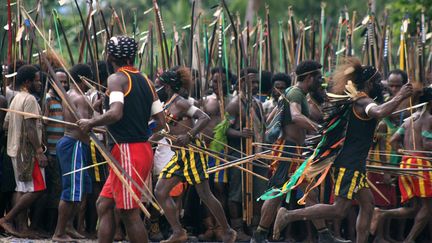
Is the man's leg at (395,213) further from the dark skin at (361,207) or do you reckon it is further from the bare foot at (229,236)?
the dark skin at (361,207)

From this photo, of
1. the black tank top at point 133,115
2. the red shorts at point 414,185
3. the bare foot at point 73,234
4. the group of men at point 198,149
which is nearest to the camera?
the black tank top at point 133,115

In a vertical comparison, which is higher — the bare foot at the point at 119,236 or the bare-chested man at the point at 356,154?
the bare-chested man at the point at 356,154

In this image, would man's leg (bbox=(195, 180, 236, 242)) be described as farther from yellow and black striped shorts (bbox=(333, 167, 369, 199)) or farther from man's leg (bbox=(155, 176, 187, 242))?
yellow and black striped shorts (bbox=(333, 167, 369, 199))

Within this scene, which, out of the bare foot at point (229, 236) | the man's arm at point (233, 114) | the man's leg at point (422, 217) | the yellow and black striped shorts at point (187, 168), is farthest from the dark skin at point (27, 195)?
the man's leg at point (422, 217)

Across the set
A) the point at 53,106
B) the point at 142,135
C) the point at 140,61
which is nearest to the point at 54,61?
the point at 53,106

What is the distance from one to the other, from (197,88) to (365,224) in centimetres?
452

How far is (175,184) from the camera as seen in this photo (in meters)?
12.0

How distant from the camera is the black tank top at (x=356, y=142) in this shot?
10609 mm

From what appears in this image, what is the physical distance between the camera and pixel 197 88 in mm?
14602

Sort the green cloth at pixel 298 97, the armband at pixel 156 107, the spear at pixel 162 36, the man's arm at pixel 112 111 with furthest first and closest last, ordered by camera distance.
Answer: the spear at pixel 162 36 → the green cloth at pixel 298 97 → the armband at pixel 156 107 → the man's arm at pixel 112 111

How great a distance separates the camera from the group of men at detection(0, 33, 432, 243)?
32.6ft

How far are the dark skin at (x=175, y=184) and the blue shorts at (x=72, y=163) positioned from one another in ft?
3.27

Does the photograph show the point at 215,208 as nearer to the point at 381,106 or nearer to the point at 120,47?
the point at 381,106

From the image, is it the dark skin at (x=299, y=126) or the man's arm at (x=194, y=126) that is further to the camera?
the dark skin at (x=299, y=126)
